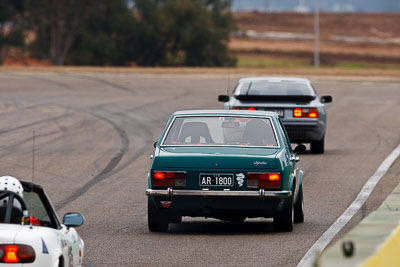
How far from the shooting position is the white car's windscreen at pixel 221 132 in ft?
42.7

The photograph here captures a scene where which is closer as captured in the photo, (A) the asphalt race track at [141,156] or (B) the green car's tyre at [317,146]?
(A) the asphalt race track at [141,156]

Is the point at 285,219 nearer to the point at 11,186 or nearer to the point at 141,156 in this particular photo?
the point at 11,186

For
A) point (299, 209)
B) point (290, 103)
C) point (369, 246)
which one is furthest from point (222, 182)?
point (290, 103)

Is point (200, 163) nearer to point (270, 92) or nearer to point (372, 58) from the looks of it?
point (270, 92)

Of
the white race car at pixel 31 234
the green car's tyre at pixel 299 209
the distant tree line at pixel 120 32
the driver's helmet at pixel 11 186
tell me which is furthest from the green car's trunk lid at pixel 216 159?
the distant tree line at pixel 120 32

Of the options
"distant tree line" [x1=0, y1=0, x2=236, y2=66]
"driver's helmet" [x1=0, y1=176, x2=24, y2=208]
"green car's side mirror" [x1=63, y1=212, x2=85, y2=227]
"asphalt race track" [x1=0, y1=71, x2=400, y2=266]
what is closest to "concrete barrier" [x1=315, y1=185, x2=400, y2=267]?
"green car's side mirror" [x1=63, y1=212, x2=85, y2=227]

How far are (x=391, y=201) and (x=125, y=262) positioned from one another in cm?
334

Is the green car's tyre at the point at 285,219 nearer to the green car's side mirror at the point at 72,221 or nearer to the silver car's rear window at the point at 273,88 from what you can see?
the green car's side mirror at the point at 72,221

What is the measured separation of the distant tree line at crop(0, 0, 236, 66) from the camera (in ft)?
263

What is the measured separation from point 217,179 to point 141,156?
10838 millimetres

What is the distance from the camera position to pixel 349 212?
14703 millimetres

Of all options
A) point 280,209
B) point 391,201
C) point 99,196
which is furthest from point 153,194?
point 99,196

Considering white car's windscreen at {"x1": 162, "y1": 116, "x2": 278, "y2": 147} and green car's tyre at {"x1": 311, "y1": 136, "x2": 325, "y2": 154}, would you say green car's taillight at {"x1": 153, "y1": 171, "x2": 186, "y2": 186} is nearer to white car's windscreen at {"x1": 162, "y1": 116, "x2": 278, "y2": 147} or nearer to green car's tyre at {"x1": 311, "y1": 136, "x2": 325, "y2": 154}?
white car's windscreen at {"x1": 162, "y1": 116, "x2": 278, "y2": 147}

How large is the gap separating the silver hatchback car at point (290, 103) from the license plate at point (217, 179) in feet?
32.2
